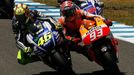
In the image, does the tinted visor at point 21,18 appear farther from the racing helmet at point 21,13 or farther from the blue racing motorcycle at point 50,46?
the blue racing motorcycle at point 50,46

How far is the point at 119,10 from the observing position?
23.2 meters

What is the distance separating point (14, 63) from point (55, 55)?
275 centimetres

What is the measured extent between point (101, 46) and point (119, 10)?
48.8 feet

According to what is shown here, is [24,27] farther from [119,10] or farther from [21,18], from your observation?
[119,10]

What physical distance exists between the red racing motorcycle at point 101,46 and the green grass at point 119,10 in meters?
10.4

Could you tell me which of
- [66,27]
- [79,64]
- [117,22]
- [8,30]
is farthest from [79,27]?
[117,22]

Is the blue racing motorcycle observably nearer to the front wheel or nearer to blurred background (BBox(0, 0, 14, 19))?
the front wheel

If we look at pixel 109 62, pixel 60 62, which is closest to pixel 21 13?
pixel 60 62

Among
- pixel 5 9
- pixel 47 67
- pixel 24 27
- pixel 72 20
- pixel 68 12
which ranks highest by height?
pixel 68 12

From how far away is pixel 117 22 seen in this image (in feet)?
63.4

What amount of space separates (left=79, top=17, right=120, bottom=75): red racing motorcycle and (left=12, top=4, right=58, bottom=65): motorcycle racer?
1181 mm

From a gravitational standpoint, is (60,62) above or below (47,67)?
above

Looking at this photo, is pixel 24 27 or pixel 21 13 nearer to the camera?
pixel 21 13

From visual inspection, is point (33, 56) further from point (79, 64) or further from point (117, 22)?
point (117, 22)
